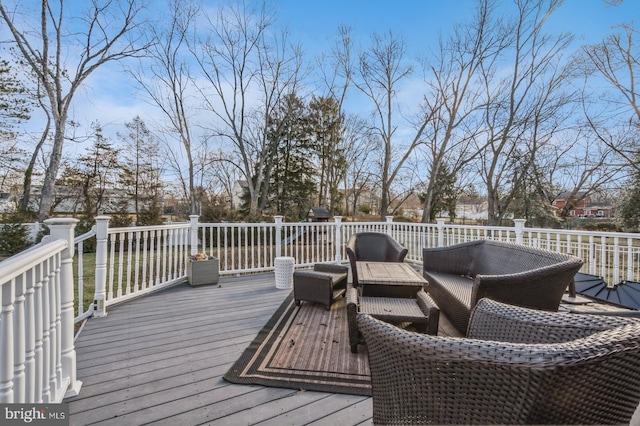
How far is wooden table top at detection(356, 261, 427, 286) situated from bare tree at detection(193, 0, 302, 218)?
24.4ft

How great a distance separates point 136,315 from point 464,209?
2187 cm

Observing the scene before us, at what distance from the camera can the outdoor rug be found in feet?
6.48

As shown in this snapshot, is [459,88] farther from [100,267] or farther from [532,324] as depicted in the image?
[100,267]

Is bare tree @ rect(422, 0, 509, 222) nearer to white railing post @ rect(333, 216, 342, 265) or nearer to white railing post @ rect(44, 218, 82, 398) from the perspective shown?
white railing post @ rect(333, 216, 342, 265)

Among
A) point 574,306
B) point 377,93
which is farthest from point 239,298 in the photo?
point 377,93

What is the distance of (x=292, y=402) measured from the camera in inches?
70.0

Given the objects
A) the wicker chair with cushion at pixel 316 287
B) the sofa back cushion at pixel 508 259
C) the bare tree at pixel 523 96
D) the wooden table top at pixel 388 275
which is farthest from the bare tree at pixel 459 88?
the wicker chair with cushion at pixel 316 287

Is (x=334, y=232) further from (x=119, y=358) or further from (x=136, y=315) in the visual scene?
(x=119, y=358)

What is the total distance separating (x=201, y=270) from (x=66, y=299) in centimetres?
269

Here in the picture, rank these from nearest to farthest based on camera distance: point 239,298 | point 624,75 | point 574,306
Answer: point 574,306 < point 239,298 < point 624,75

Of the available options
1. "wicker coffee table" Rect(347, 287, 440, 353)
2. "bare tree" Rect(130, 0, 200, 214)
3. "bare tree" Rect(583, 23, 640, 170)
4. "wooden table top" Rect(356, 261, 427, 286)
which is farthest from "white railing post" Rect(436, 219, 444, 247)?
"bare tree" Rect(130, 0, 200, 214)

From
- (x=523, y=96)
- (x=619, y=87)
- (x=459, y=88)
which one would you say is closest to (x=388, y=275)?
(x=459, y=88)

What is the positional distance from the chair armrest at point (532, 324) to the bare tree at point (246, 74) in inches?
374

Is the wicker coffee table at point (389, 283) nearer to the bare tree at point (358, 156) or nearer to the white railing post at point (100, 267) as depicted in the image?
the white railing post at point (100, 267)
